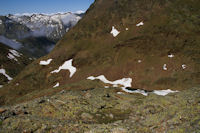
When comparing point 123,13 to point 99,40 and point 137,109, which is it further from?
point 137,109

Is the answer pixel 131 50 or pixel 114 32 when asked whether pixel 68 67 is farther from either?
pixel 131 50

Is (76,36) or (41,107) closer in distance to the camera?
(41,107)

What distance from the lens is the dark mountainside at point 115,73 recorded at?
16.2 meters

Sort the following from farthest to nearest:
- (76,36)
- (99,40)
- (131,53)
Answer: (76,36), (99,40), (131,53)

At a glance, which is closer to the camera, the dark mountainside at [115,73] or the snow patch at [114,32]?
the dark mountainside at [115,73]

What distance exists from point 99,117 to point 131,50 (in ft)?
135

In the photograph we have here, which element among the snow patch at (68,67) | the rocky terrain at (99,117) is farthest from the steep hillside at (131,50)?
the rocky terrain at (99,117)

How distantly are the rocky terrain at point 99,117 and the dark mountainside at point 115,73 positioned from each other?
0.08 m

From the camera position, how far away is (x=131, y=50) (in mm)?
57406

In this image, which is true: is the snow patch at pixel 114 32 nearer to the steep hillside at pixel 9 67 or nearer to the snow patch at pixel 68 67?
the snow patch at pixel 68 67

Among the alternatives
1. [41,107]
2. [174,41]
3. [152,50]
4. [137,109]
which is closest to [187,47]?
[174,41]

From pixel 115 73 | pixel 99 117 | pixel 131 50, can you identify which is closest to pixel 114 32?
pixel 131 50

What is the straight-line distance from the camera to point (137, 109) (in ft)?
66.3

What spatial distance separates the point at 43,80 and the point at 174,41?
146 ft
